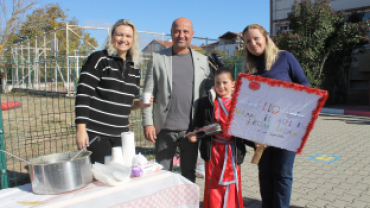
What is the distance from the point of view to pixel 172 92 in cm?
252

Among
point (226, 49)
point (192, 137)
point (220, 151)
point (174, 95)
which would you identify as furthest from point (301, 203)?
point (226, 49)

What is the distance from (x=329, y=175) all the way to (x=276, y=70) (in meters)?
2.82

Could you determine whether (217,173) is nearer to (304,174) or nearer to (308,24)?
(304,174)

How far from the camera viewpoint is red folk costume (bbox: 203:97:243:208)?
2520 mm

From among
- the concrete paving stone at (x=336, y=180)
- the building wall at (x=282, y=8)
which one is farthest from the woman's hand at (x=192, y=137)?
the building wall at (x=282, y=8)

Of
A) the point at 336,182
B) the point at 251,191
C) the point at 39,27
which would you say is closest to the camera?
the point at 251,191

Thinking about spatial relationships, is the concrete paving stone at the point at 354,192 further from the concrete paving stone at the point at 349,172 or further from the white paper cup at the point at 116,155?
the white paper cup at the point at 116,155

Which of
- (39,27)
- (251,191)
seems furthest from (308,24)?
(39,27)

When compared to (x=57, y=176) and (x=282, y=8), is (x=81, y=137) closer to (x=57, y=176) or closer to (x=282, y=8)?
(x=57, y=176)

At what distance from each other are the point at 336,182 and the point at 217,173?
2400mm

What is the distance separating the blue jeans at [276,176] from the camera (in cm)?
233

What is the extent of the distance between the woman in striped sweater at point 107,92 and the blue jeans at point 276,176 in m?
1.30

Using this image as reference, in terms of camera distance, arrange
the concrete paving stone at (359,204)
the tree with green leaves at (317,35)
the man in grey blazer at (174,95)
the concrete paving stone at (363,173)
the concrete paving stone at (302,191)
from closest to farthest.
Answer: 1. the man in grey blazer at (174,95)
2. the concrete paving stone at (359,204)
3. the concrete paving stone at (302,191)
4. the concrete paving stone at (363,173)
5. the tree with green leaves at (317,35)

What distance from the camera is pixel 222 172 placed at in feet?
8.25
